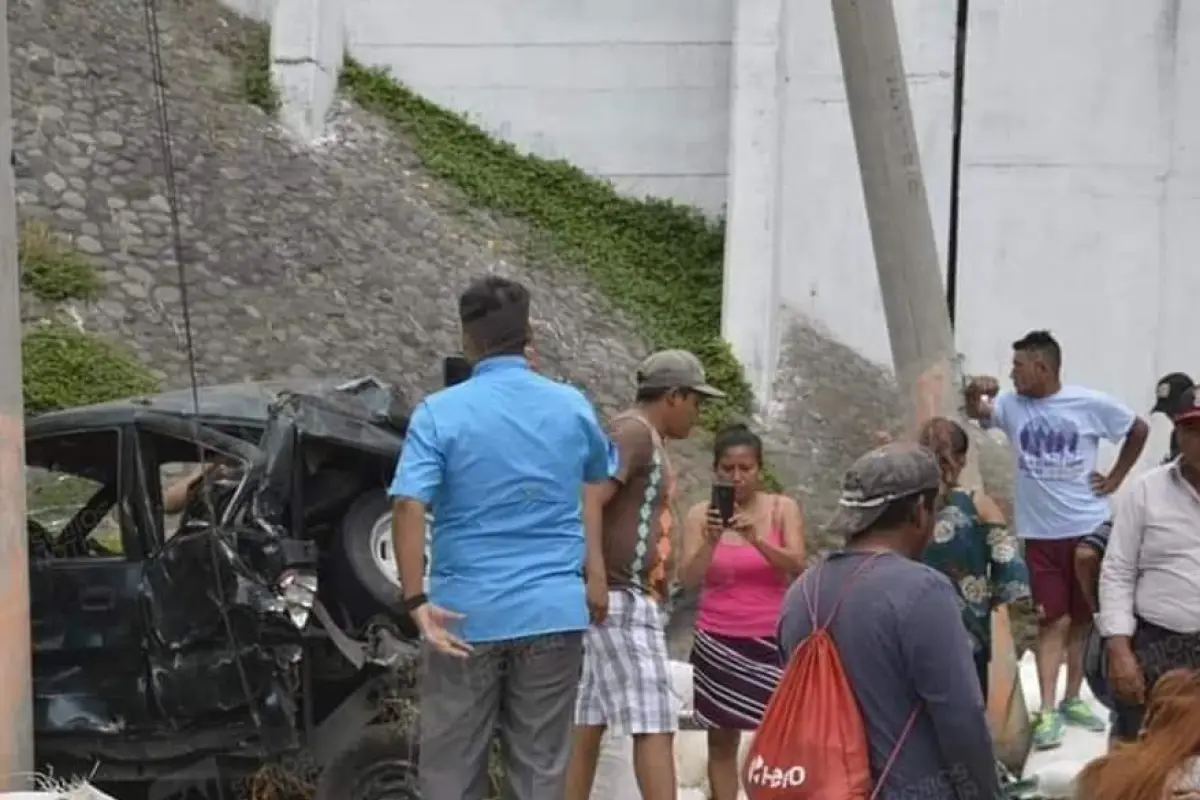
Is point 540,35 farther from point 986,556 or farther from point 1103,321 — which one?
point 986,556

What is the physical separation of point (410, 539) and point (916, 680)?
162 cm

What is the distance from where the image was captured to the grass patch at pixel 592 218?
15.6 m

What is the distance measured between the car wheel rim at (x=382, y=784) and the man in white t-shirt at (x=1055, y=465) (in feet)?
10.4

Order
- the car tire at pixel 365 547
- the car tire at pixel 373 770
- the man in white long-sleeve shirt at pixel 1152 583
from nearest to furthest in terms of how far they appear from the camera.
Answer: the man in white long-sleeve shirt at pixel 1152 583, the car tire at pixel 373 770, the car tire at pixel 365 547

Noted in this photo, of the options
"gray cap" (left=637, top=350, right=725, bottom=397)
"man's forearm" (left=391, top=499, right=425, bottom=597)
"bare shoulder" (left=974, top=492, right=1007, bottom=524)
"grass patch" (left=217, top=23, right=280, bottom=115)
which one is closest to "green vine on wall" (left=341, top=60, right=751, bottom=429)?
"grass patch" (left=217, top=23, right=280, bottom=115)

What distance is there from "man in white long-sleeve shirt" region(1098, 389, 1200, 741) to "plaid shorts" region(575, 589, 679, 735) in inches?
57.0

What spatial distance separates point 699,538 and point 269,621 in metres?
1.53

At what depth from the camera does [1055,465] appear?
792 centimetres

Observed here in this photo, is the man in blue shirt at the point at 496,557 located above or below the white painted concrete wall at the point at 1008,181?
below

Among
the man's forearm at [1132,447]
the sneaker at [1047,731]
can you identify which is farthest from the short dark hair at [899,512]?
the man's forearm at [1132,447]

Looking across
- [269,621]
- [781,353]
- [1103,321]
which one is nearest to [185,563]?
[269,621]

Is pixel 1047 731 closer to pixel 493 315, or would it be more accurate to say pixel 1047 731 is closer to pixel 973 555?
pixel 973 555

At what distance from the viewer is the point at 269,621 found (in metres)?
5.79

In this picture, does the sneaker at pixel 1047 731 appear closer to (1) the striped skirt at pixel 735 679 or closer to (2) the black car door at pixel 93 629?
(1) the striped skirt at pixel 735 679
